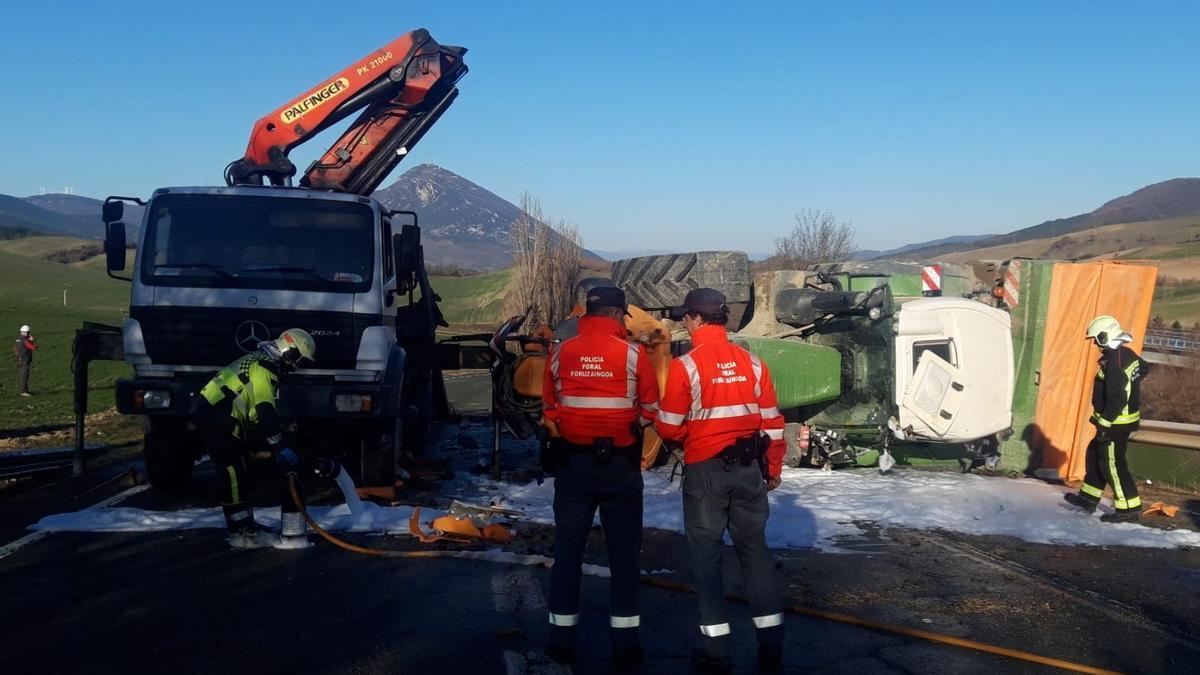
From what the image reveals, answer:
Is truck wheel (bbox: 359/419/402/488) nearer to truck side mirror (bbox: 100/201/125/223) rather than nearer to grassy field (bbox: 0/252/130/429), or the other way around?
truck side mirror (bbox: 100/201/125/223)

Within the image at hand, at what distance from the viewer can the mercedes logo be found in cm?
855

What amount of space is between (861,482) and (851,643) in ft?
16.7

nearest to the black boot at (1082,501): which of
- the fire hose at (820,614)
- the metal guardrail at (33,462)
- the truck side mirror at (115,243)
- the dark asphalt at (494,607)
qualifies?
the dark asphalt at (494,607)

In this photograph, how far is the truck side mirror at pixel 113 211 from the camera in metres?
9.19

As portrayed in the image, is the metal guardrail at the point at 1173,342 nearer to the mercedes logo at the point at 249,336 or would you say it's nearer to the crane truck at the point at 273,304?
the crane truck at the point at 273,304

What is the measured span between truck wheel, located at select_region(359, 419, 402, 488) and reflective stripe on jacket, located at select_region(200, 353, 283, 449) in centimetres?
189

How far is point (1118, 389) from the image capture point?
891 cm

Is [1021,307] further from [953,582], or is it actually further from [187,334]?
[187,334]

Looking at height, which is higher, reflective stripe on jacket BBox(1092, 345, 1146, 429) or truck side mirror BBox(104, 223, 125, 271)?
truck side mirror BBox(104, 223, 125, 271)

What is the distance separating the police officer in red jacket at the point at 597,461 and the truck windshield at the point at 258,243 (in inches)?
164

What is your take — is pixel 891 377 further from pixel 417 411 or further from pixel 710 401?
pixel 710 401

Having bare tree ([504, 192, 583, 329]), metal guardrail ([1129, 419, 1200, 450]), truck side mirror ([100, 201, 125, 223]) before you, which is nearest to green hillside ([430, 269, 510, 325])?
bare tree ([504, 192, 583, 329])

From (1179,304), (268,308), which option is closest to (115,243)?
(268,308)

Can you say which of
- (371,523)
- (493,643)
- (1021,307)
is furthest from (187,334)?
(1021,307)
